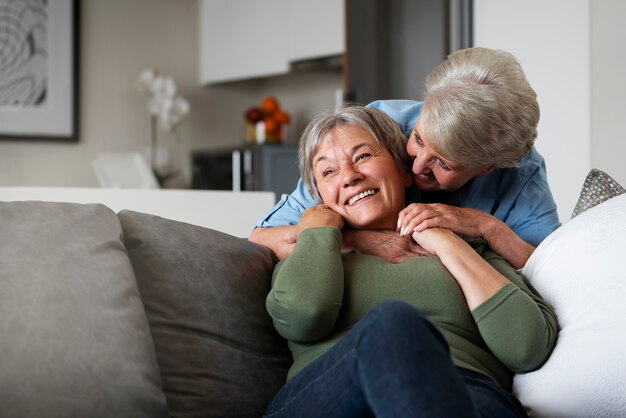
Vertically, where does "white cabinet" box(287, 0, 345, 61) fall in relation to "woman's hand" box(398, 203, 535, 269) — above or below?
above

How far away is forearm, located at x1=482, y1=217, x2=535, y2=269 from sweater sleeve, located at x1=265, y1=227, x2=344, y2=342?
0.36m

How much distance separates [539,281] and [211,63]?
4.23 metres

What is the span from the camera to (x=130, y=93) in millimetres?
5301

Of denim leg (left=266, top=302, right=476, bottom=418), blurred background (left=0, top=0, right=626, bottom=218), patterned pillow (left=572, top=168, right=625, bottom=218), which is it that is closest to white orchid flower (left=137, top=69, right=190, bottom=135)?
blurred background (left=0, top=0, right=626, bottom=218)

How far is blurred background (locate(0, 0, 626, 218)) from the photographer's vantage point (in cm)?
318

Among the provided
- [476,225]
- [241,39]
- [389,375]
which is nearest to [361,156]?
[476,225]

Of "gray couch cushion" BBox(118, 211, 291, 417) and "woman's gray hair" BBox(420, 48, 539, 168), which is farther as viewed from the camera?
"woman's gray hair" BBox(420, 48, 539, 168)

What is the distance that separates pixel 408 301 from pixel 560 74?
6.92 feet

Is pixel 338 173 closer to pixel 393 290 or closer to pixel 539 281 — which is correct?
pixel 393 290

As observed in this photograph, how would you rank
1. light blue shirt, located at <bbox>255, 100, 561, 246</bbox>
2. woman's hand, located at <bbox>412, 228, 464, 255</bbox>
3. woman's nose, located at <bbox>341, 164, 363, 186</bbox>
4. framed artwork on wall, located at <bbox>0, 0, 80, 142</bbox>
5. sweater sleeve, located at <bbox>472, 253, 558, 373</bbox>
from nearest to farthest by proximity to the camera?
sweater sleeve, located at <bbox>472, 253, 558, 373</bbox>, woman's hand, located at <bbox>412, 228, 464, 255</bbox>, woman's nose, located at <bbox>341, 164, 363, 186</bbox>, light blue shirt, located at <bbox>255, 100, 561, 246</bbox>, framed artwork on wall, located at <bbox>0, 0, 80, 142</bbox>

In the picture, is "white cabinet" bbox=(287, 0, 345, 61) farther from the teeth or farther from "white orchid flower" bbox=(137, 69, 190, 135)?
the teeth

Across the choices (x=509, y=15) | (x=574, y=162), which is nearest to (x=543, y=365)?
(x=574, y=162)

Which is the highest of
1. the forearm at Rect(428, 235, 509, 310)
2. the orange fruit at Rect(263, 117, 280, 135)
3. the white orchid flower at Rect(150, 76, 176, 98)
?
the white orchid flower at Rect(150, 76, 176, 98)

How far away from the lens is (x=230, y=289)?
1.56 meters
